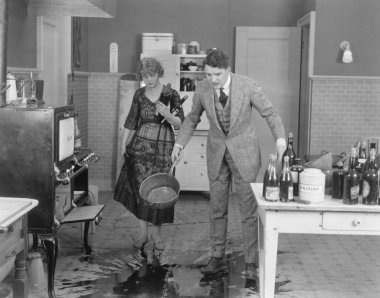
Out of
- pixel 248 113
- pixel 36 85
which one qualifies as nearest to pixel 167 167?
pixel 248 113

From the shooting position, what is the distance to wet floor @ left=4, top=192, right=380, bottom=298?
15.6ft

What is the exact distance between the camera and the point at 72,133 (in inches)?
185

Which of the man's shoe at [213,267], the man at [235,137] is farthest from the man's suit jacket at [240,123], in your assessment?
the man's shoe at [213,267]

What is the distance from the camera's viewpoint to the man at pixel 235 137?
15.8 feet

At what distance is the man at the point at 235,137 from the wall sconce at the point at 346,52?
11.2 feet

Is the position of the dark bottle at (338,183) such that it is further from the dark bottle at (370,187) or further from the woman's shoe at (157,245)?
the woman's shoe at (157,245)

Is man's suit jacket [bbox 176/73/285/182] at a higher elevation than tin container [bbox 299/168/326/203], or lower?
higher

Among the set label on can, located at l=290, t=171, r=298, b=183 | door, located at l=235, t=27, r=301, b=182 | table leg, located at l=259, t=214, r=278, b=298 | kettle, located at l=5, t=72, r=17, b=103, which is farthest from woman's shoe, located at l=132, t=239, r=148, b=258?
door, located at l=235, t=27, r=301, b=182

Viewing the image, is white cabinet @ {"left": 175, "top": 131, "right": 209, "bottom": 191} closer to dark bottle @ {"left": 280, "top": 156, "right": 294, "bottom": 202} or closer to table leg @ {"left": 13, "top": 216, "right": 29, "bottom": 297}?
dark bottle @ {"left": 280, "top": 156, "right": 294, "bottom": 202}

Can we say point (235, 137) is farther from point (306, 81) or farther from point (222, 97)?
point (306, 81)

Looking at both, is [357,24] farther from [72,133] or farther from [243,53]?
[72,133]

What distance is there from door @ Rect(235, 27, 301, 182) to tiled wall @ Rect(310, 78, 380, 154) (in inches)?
24.0

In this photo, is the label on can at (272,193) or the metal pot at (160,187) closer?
the label on can at (272,193)

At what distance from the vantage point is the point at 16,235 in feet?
10.8
